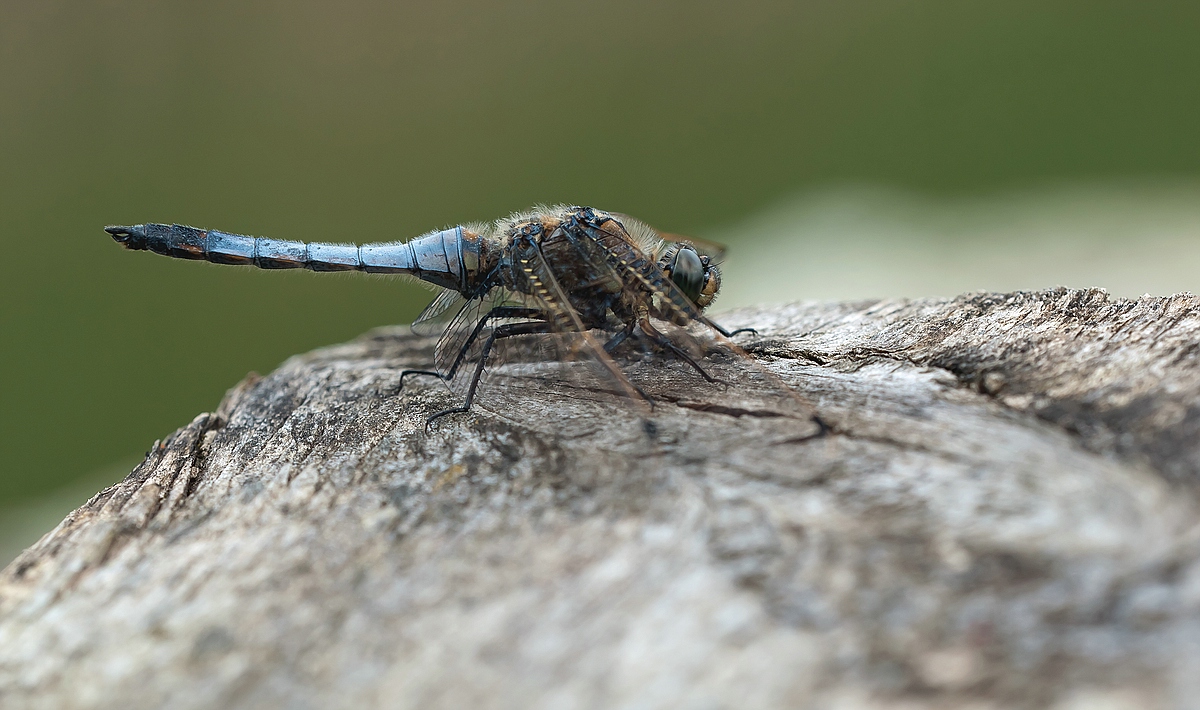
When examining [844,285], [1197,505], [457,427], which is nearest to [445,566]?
[457,427]

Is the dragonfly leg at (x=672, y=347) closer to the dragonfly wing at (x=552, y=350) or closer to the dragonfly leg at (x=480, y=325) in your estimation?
the dragonfly wing at (x=552, y=350)

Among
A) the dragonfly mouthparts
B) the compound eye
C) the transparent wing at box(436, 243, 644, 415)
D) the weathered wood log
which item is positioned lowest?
the weathered wood log

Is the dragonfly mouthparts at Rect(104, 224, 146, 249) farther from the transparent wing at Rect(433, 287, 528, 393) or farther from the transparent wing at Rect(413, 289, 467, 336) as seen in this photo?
the transparent wing at Rect(433, 287, 528, 393)

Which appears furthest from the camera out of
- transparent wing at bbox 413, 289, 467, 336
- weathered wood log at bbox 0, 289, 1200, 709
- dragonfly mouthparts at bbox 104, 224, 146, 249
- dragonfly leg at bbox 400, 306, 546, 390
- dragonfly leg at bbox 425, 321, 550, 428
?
transparent wing at bbox 413, 289, 467, 336

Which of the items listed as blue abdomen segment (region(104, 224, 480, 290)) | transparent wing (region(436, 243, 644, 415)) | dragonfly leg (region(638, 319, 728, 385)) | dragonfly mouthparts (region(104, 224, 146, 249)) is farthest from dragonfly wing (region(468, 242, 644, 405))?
dragonfly mouthparts (region(104, 224, 146, 249))

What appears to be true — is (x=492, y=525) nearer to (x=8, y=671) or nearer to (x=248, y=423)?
(x=8, y=671)

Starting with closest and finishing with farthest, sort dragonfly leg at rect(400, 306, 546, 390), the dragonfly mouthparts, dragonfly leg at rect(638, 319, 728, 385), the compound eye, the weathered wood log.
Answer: the weathered wood log → dragonfly leg at rect(638, 319, 728, 385) → dragonfly leg at rect(400, 306, 546, 390) → the compound eye → the dragonfly mouthparts

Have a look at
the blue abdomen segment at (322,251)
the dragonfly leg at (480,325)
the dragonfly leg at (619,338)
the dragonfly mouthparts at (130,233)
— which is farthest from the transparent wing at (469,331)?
the dragonfly mouthparts at (130,233)

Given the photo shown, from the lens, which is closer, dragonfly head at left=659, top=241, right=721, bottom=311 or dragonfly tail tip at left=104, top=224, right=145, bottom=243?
dragonfly head at left=659, top=241, right=721, bottom=311

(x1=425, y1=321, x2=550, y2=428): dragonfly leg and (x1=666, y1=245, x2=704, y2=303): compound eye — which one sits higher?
(x1=666, y1=245, x2=704, y2=303): compound eye

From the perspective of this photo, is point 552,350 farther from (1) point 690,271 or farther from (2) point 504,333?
(1) point 690,271
